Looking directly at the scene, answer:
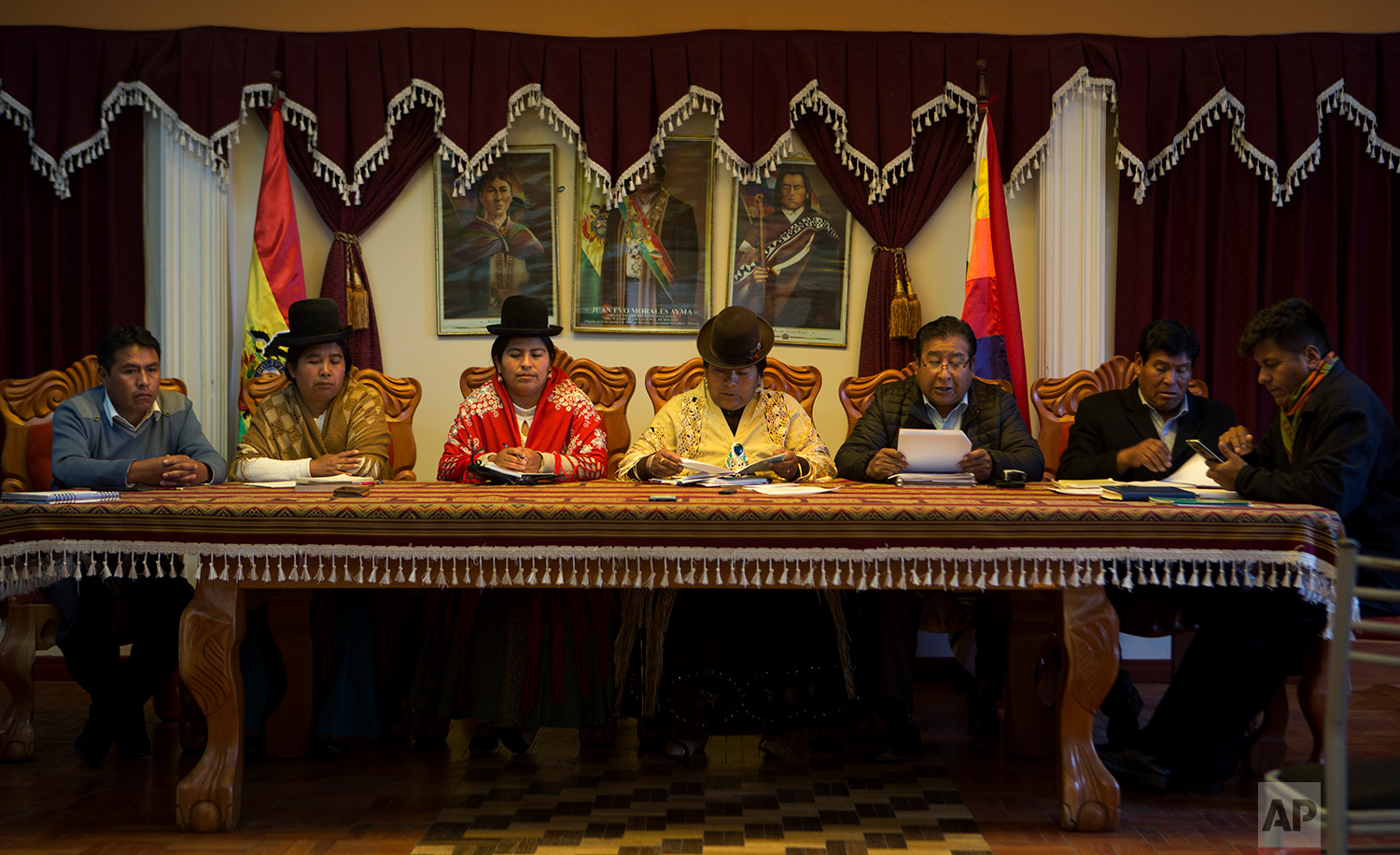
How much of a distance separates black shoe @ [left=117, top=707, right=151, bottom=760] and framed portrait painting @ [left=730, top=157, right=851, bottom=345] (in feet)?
10.1

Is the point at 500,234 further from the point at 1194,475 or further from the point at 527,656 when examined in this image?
the point at 1194,475

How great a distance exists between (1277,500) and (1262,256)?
2.36m

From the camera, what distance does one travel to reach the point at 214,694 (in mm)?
2719

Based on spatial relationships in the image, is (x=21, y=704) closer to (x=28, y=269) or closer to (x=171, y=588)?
(x=171, y=588)

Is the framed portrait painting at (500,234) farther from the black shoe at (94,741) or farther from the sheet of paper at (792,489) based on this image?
the black shoe at (94,741)

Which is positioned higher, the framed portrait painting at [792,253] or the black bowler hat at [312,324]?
the framed portrait painting at [792,253]

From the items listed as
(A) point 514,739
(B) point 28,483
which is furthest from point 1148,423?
(B) point 28,483

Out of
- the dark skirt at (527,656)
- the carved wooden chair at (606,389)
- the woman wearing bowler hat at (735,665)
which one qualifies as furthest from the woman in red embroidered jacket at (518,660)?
the carved wooden chair at (606,389)

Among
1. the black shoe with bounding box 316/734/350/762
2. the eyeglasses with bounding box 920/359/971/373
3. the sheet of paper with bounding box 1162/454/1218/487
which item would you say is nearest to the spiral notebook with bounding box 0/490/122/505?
the black shoe with bounding box 316/734/350/762

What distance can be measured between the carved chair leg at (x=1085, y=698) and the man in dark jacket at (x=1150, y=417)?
1.04m

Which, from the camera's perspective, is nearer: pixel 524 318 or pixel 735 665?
pixel 735 665

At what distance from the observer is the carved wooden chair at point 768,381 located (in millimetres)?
4188

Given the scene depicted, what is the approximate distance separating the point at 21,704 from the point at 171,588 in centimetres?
67

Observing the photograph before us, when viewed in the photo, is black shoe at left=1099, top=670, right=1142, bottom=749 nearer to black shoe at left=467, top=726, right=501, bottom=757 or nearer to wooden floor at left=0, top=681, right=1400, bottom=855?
wooden floor at left=0, top=681, right=1400, bottom=855
